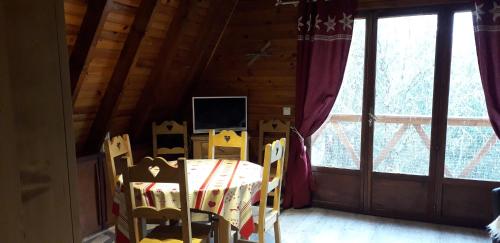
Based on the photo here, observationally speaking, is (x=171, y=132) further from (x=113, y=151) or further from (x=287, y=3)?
(x=287, y=3)

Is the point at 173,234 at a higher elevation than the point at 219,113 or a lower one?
lower

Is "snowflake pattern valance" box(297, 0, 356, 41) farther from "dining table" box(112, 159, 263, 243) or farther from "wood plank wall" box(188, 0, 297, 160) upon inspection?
"dining table" box(112, 159, 263, 243)

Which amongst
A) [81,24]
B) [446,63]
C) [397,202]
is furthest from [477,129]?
[81,24]

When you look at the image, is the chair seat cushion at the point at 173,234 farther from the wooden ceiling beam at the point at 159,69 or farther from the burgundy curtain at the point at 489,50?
the burgundy curtain at the point at 489,50

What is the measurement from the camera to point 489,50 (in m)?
3.27

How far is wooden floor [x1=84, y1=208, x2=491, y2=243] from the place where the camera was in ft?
10.8

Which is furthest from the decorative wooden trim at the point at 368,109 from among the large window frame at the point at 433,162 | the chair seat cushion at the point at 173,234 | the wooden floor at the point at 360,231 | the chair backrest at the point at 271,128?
the chair seat cushion at the point at 173,234

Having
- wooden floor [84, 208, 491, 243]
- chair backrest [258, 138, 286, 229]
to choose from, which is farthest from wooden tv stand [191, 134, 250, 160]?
chair backrest [258, 138, 286, 229]

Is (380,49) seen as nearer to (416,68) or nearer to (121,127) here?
(416,68)

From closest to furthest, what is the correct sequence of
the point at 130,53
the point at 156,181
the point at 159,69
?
the point at 156,181
the point at 130,53
the point at 159,69

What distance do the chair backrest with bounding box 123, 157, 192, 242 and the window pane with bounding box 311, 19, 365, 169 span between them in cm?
231

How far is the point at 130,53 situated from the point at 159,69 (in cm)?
54

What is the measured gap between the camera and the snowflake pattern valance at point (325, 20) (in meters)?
3.72

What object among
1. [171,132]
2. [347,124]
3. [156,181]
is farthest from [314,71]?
[156,181]
